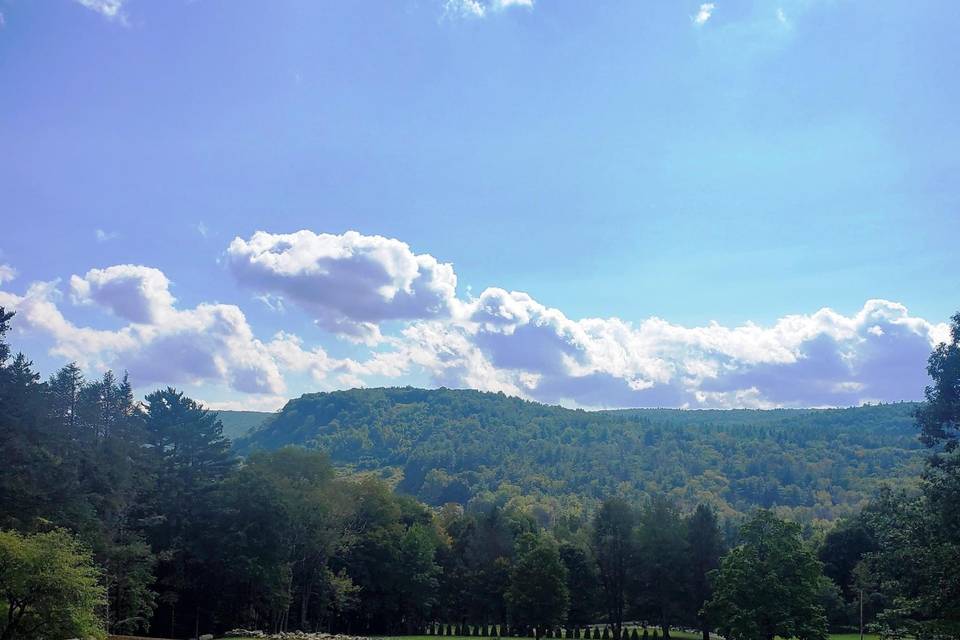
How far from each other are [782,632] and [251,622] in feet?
148

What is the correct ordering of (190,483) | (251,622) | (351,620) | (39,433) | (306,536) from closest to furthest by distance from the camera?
(39,433)
(190,483)
(306,536)
(251,622)
(351,620)

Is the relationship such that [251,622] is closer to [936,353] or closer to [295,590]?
[295,590]

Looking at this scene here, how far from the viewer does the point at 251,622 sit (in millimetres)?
65000

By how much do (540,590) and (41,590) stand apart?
136 feet

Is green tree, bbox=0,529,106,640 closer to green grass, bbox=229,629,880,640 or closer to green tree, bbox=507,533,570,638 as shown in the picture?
green grass, bbox=229,629,880,640

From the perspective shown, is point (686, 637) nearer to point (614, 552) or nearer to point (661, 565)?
point (661, 565)

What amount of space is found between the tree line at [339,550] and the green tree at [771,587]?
0.11 metres

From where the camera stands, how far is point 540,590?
61312 mm

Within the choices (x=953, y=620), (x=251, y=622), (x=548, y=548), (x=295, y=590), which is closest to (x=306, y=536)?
(x=295, y=590)

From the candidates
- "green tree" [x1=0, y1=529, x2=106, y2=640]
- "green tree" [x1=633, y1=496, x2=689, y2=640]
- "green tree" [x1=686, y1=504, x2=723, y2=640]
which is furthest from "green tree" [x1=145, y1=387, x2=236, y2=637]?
"green tree" [x1=686, y1=504, x2=723, y2=640]

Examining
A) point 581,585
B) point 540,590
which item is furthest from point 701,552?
point 540,590

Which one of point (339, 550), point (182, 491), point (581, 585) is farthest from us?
point (581, 585)

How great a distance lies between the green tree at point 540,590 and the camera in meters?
61.4

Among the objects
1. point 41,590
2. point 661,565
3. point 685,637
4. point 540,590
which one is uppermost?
point 41,590
